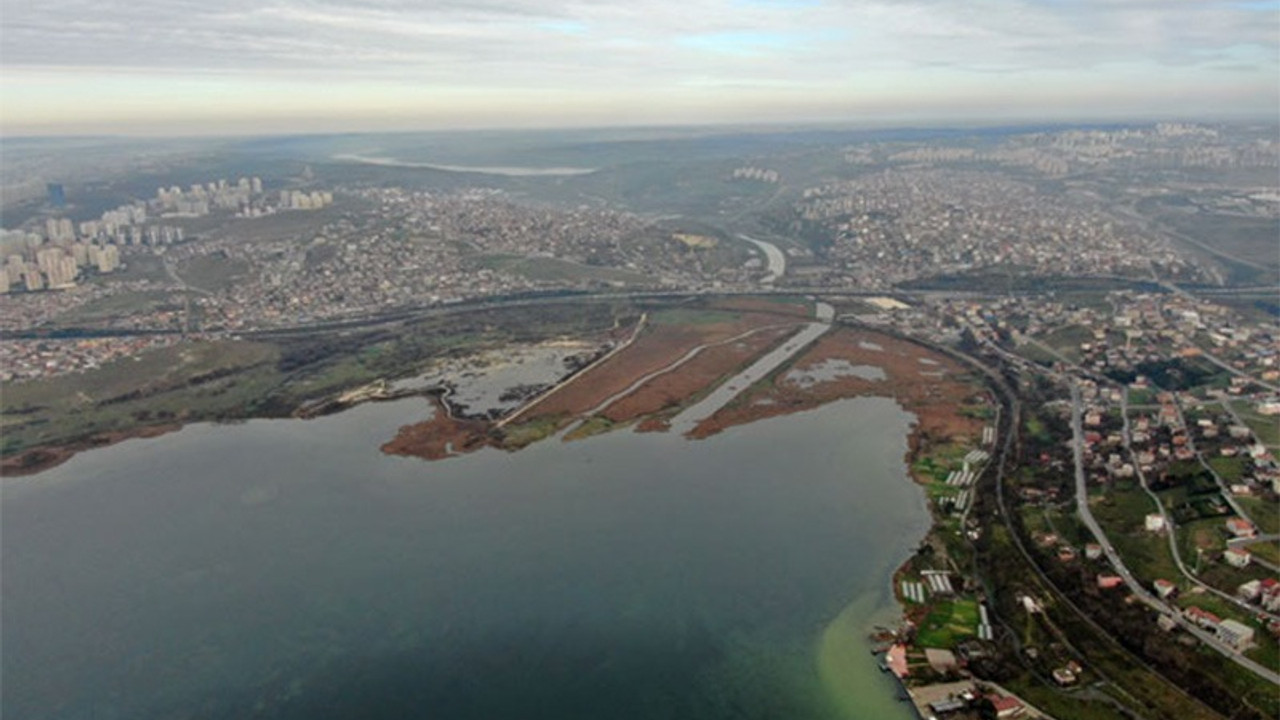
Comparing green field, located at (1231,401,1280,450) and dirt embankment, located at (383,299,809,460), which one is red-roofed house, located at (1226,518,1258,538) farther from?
dirt embankment, located at (383,299,809,460)

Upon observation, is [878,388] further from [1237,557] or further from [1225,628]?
[1225,628]

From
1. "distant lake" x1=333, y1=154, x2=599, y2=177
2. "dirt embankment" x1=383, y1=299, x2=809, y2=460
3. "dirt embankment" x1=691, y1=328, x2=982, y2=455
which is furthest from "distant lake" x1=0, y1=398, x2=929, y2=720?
"distant lake" x1=333, y1=154, x2=599, y2=177

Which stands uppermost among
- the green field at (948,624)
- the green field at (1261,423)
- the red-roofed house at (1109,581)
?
the green field at (1261,423)

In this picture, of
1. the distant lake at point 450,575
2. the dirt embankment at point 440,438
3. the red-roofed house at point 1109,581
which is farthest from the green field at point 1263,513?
the dirt embankment at point 440,438

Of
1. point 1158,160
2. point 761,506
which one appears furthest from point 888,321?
point 1158,160

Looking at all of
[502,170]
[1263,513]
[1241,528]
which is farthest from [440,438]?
[502,170]

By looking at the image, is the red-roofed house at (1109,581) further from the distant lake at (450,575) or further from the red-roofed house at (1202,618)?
the distant lake at (450,575)

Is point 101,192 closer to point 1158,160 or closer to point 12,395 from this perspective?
point 12,395
